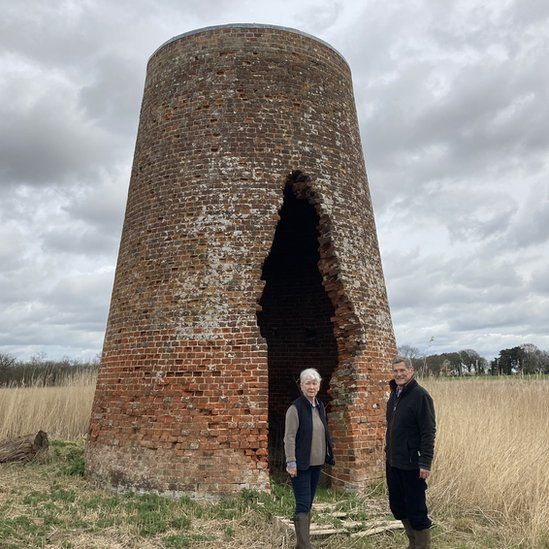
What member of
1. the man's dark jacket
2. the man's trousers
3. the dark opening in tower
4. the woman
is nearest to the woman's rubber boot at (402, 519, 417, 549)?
the man's trousers

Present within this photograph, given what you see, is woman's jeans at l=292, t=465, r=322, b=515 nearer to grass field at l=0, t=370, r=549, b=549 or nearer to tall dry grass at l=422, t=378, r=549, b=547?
grass field at l=0, t=370, r=549, b=549

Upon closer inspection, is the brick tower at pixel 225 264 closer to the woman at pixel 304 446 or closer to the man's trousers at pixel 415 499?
the woman at pixel 304 446

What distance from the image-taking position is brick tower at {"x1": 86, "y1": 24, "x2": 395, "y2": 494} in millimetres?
7355

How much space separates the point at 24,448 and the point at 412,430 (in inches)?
315

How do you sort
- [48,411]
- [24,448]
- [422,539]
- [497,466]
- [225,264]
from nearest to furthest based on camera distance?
[422,539] < [497,466] < [225,264] < [24,448] < [48,411]

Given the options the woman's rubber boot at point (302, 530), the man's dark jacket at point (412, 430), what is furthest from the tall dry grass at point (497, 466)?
the woman's rubber boot at point (302, 530)

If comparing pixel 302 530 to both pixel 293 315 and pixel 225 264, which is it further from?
pixel 293 315

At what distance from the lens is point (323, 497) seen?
24.4 ft

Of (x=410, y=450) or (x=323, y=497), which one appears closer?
(x=410, y=450)

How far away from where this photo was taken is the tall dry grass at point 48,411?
1434cm

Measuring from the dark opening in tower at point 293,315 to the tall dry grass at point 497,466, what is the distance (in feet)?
8.63

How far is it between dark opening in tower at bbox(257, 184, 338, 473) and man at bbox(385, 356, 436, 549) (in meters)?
6.15

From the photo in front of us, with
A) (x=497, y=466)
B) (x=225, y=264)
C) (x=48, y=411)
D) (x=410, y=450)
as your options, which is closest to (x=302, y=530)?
(x=410, y=450)

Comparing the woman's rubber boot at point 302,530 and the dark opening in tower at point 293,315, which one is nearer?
the woman's rubber boot at point 302,530
